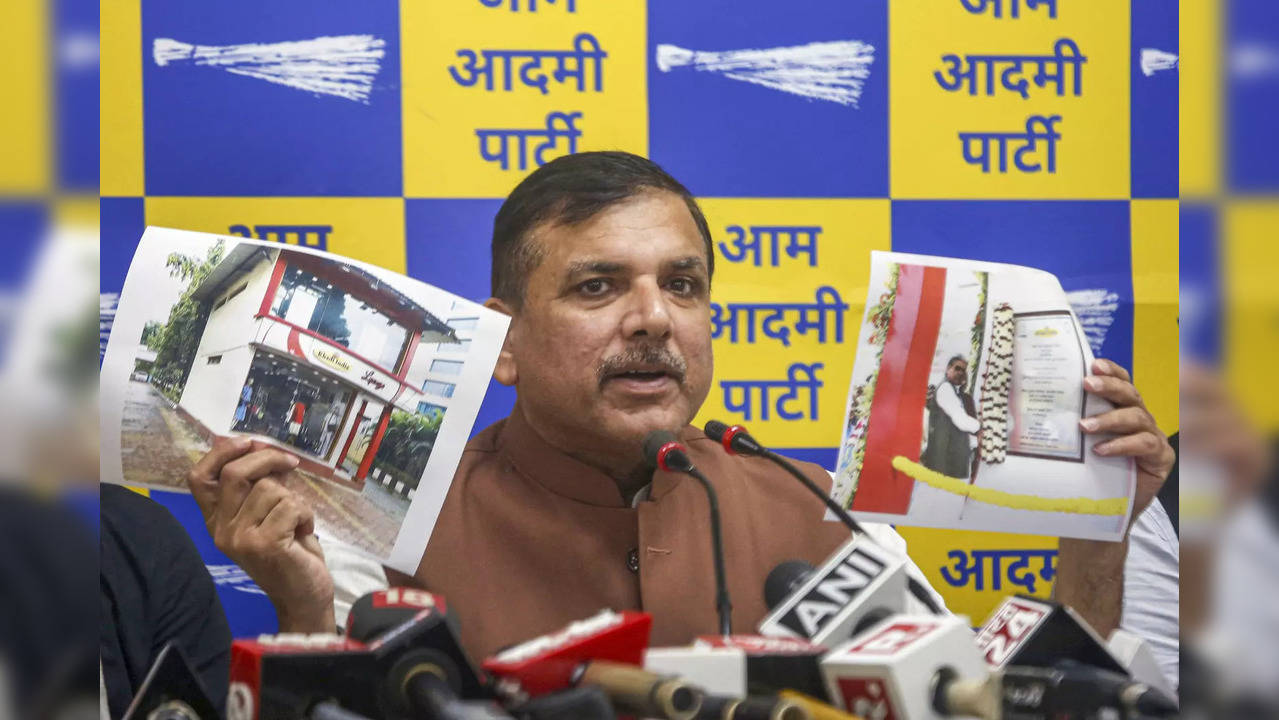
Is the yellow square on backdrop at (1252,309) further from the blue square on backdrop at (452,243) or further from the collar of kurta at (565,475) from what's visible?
the blue square on backdrop at (452,243)

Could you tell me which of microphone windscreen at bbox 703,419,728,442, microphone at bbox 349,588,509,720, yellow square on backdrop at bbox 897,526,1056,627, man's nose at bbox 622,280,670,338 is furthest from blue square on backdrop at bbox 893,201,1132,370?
microphone at bbox 349,588,509,720

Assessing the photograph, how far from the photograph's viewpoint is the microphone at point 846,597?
1.59 metres

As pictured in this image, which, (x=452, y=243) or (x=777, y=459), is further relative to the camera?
Result: (x=452, y=243)

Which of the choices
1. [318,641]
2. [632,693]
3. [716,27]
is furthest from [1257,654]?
[716,27]

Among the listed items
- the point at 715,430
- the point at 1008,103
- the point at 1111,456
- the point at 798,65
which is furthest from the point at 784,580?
the point at 1008,103

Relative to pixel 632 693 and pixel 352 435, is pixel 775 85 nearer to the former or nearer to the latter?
pixel 352 435

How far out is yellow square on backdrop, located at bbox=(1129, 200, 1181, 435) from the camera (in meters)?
2.58

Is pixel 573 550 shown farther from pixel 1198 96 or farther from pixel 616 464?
pixel 1198 96

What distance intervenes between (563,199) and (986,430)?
0.99 m

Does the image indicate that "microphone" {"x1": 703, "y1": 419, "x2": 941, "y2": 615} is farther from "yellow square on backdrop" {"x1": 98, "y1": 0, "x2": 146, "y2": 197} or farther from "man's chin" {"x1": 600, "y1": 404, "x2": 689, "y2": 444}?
"yellow square on backdrop" {"x1": 98, "y1": 0, "x2": 146, "y2": 197}

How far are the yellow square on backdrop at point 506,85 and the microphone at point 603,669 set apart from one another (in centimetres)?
124

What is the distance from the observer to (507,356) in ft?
7.91

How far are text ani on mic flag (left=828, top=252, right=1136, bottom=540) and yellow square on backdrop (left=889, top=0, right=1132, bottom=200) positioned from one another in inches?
10.0

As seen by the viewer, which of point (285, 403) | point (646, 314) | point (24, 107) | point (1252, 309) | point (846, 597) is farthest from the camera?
point (646, 314)
